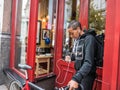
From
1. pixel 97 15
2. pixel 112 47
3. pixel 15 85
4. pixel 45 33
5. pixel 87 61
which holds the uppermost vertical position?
pixel 97 15

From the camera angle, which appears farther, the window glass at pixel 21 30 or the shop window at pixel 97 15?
the window glass at pixel 21 30

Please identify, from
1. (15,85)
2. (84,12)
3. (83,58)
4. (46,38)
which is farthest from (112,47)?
(46,38)

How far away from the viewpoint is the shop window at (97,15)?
4066mm

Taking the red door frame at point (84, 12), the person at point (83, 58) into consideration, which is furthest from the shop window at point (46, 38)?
the person at point (83, 58)

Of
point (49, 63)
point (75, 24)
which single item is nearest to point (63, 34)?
point (49, 63)

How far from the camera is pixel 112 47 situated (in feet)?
8.28

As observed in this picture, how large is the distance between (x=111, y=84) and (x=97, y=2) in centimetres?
213

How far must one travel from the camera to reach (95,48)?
3156 mm

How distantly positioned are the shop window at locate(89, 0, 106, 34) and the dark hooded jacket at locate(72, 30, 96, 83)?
0.89 meters

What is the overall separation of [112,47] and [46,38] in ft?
13.8

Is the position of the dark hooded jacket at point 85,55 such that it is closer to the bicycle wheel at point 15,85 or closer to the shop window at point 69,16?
the shop window at point 69,16

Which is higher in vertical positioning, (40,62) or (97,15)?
(97,15)

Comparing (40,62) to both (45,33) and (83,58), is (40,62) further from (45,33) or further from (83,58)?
(83,58)

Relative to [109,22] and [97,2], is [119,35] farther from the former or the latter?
[97,2]
